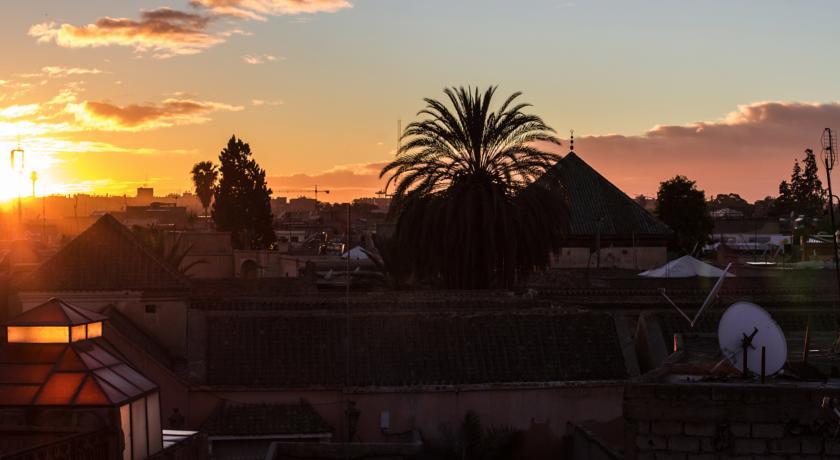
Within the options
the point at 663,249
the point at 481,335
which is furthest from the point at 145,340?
the point at 663,249

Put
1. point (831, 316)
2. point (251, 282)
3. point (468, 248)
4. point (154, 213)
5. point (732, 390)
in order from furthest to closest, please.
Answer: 1. point (154, 213)
2. point (251, 282)
3. point (468, 248)
4. point (831, 316)
5. point (732, 390)

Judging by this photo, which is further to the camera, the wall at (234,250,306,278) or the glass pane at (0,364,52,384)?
the wall at (234,250,306,278)

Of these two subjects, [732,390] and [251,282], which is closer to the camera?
[732,390]

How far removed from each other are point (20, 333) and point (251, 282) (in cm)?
2310

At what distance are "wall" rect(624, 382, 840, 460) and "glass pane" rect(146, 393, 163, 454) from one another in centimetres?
728

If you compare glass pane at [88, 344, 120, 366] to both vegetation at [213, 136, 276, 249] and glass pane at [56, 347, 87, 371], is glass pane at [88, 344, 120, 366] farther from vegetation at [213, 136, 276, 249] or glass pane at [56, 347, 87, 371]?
vegetation at [213, 136, 276, 249]

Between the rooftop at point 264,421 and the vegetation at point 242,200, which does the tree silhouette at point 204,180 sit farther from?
the rooftop at point 264,421

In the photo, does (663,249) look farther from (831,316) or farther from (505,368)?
(505,368)

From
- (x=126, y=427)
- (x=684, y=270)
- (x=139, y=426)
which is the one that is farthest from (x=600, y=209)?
(x=126, y=427)

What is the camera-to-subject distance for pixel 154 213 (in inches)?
3460

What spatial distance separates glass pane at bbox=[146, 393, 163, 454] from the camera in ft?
48.4

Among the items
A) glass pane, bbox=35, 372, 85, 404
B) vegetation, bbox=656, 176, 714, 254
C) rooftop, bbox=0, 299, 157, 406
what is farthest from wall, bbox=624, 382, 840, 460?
vegetation, bbox=656, 176, 714, 254

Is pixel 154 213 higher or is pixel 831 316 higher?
pixel 154 213

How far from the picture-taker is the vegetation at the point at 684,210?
74.2 metres
